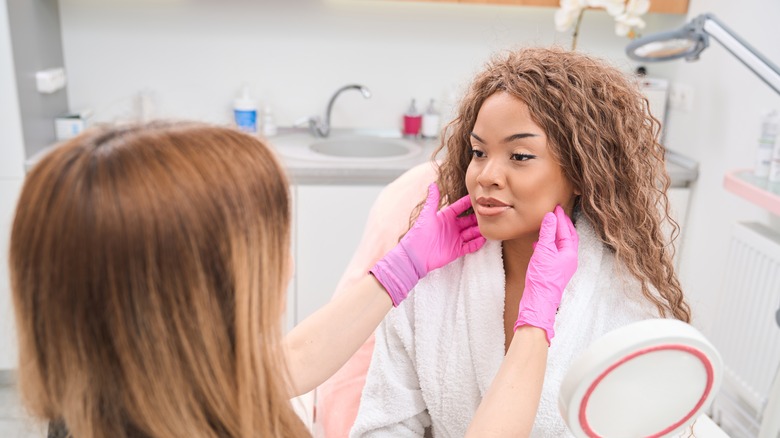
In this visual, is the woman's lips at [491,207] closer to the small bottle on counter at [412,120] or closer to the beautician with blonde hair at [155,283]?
the beautician with blonde hair at [155,283]

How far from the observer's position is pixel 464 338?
1.20 m

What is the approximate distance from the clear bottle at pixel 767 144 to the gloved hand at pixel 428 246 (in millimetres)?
1166

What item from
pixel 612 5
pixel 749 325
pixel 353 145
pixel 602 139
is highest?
pixel 612 5

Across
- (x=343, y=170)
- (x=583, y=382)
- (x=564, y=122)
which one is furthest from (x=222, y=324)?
(x=343, y=170)

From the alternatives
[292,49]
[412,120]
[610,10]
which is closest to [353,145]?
[412,120]

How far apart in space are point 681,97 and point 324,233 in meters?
1.42

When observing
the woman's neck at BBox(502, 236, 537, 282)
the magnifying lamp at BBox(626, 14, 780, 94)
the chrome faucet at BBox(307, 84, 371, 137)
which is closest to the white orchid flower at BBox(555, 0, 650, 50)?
the magnifying lamp at BBox(626, 14, 780, 94)

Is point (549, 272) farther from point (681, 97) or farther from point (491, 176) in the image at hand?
point (681, 97)

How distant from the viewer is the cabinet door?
2.33 meters

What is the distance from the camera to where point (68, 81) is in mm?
2555

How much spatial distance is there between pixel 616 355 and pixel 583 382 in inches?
1.6

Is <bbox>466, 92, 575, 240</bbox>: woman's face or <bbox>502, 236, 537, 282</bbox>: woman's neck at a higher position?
<bbox>466, 92, 575, 240</bbox>: woman's face

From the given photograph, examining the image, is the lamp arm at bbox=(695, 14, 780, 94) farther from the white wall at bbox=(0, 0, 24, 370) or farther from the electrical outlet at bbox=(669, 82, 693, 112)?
the white wall at bbox=(0, 0, 24, 370)

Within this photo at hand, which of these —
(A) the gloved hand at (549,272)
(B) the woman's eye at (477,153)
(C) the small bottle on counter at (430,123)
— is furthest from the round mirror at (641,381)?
(C) the small bottle on counter at (430,123)
